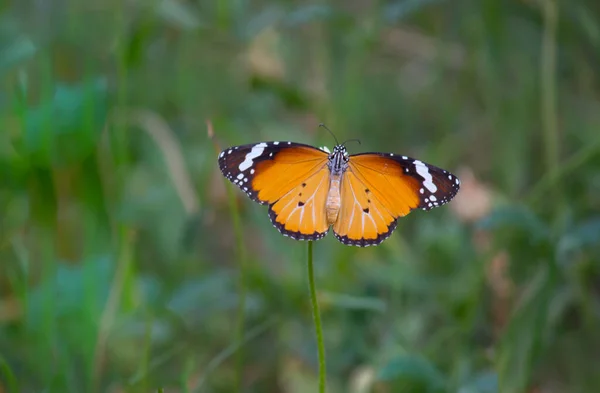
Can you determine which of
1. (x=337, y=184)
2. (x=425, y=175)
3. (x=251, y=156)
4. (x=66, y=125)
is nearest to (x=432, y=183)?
(x=425, y=175)

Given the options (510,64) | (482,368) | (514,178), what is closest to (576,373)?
(482,368)

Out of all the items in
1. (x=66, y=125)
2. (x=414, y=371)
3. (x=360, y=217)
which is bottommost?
(x=414, y=371)

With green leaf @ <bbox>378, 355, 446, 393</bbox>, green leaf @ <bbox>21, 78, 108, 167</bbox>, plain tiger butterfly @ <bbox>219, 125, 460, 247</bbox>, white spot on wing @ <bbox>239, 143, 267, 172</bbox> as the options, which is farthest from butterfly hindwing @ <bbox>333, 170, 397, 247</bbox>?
green leaf @ <bbox>21, 78, 108, 167</bbox>

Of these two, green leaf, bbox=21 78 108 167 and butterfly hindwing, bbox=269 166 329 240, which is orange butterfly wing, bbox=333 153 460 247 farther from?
green leaf, bbox=21 78 108 167

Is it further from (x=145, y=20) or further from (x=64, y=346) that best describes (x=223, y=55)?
(x=64, y=346)

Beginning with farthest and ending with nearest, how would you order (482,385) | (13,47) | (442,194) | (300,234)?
(13,47) → (482,385) → (442,194) → (300,234)

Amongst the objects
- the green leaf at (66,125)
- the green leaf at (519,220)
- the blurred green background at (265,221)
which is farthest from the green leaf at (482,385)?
the green leaf at (66,125)

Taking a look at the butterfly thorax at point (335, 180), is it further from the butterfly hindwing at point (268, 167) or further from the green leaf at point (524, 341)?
the green leaf at point (524, 341)

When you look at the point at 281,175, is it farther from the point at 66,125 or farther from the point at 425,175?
→ the point at 66,125
